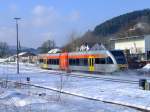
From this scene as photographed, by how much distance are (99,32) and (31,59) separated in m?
50.0

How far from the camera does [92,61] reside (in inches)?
1901

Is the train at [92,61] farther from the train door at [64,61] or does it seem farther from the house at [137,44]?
the house at [137,44]

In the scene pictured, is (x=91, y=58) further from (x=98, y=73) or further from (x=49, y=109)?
(x=49, y=109)

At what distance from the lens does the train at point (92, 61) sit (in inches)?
1789

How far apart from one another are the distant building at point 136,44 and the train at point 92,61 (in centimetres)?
2199

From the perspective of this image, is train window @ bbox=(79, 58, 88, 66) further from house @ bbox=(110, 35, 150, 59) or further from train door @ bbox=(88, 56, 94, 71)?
house @ bbox=(110, 35, 150, 59)

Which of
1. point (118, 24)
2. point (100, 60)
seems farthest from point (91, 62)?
point (118, 24)

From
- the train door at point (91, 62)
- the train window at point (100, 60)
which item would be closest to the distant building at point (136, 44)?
the train door at point (91, 62)

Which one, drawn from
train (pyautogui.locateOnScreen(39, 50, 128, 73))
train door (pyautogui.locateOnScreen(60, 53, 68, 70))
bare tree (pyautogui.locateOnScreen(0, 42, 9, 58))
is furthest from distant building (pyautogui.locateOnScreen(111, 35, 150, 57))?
bare tree (pyautogui.locateOnScreen(0, 42, 9, 58))

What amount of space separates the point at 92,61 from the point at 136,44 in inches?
1408

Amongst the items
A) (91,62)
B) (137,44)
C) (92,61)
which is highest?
(137,44)

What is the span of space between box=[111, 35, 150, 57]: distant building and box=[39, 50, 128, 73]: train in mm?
21992

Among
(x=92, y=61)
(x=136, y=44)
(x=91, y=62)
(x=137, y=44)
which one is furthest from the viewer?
(x=136, y=44)

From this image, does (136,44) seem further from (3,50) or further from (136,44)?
(3,50)
